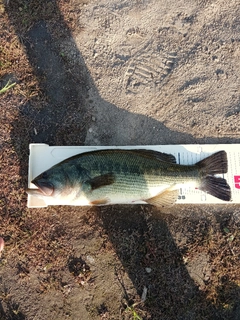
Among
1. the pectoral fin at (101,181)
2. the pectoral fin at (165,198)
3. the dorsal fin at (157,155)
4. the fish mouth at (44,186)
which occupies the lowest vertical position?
the pectoral fin at (165,198)

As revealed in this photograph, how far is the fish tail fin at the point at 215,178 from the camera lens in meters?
4.00

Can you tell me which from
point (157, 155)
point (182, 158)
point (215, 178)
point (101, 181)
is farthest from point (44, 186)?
point (215, 178)

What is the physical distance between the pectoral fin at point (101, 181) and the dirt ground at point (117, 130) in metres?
0.65

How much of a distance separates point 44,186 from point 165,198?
1.44m

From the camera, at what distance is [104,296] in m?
4.23

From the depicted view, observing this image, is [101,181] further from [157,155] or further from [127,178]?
[157,155]

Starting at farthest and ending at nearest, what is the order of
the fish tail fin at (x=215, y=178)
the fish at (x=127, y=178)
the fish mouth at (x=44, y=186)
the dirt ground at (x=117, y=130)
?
the dirt ground at (x=117, y=130) < the fish tail fin at (x=215, y=178) < the fish at (x=127, y=178) < the fish mouth at (x=44, y=186)

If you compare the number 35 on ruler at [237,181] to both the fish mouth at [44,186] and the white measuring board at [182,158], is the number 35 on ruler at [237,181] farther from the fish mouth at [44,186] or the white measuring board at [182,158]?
the fish mouth at [44,186]

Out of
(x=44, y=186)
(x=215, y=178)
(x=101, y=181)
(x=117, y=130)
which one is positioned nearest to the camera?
(x=44, y=186)

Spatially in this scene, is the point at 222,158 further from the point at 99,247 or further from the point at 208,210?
the point at 99,247

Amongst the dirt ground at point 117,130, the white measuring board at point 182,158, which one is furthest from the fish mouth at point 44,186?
the dirt ground at point 117,130

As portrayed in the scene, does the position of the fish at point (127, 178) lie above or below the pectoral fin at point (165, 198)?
above

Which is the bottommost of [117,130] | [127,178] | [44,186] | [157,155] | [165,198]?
[165,198]

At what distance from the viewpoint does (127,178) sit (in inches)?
152
